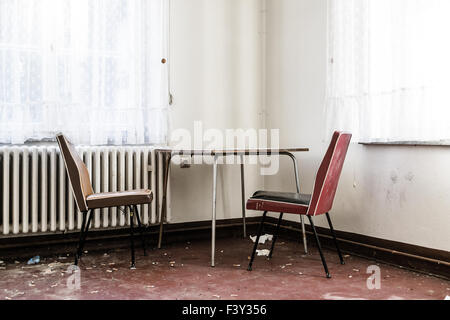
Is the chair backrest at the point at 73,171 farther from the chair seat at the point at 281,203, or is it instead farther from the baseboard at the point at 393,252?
the baseboard at the point at 393,252

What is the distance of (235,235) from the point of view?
3955mm

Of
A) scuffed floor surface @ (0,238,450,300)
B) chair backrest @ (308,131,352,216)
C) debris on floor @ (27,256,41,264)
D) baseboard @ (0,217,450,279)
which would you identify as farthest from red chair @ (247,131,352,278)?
debris on floor @ (27,256,41,264)

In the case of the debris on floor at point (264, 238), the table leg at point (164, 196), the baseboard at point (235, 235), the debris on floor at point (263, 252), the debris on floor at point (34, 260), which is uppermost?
the table leg at point (164, 196)

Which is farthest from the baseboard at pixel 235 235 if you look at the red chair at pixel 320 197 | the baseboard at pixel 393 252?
the red chair at pixel 320 197

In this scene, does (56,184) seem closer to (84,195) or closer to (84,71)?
(84,195)

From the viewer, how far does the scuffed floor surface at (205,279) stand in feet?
7.66

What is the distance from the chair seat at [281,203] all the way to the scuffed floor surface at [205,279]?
40 cm

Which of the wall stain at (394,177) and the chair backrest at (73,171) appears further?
the wall stain at (394,177)

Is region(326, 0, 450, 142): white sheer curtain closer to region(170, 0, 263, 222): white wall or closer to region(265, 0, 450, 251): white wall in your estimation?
region(265, 0, 450, 251): white wall

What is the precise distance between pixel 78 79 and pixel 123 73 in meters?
0.34

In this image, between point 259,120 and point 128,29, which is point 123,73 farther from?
point 259,120

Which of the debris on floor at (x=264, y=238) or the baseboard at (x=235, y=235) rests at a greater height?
the baseboard at (x=235, y=235)

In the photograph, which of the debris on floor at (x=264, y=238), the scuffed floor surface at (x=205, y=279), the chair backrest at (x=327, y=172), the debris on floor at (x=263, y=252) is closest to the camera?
the scuffed floor surface at (x=205, y=279)
